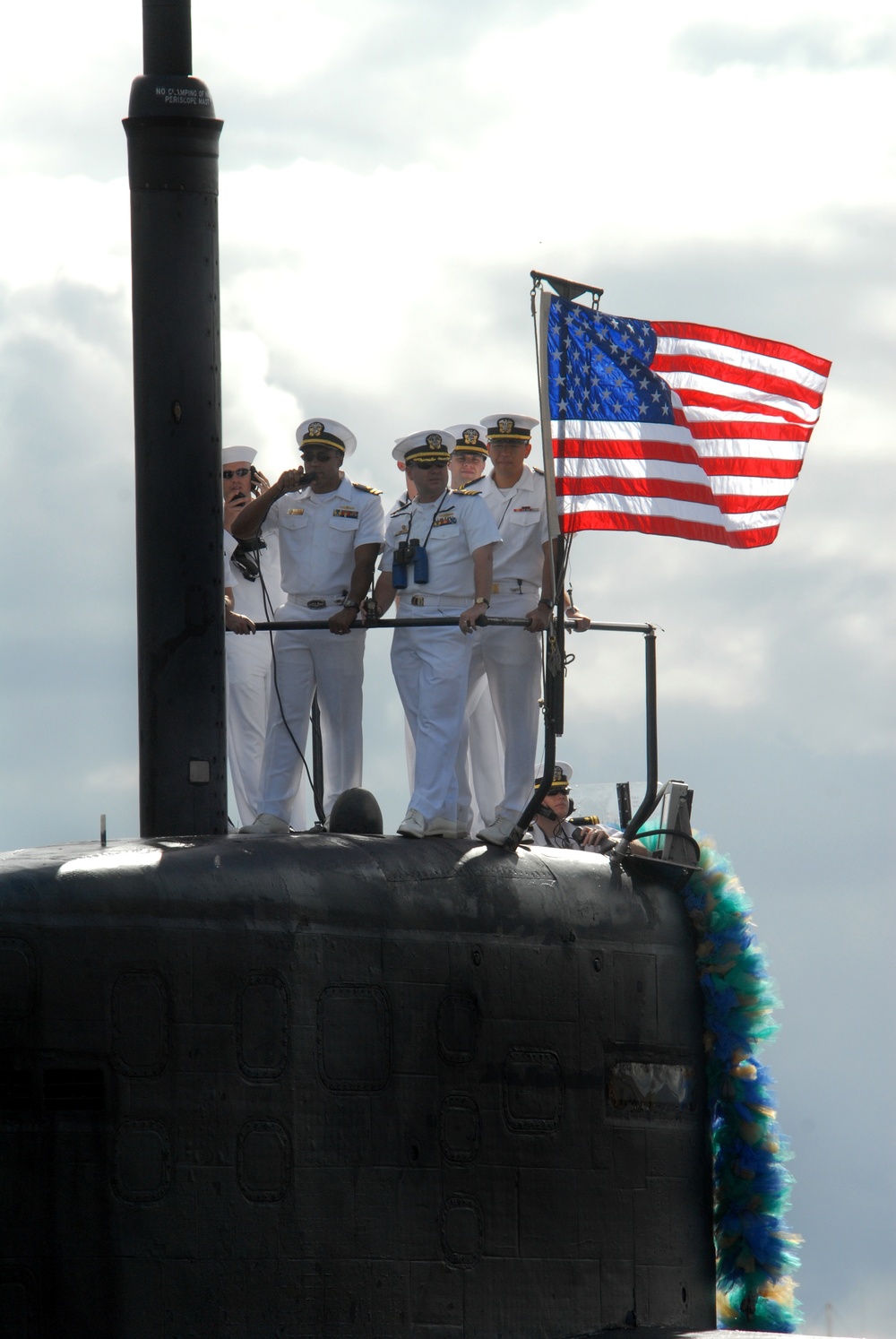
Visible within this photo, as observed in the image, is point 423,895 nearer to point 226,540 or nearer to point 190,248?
point 190,248

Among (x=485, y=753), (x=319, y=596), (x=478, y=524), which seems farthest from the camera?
(x=485, y=753)

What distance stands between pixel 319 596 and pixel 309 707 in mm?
704

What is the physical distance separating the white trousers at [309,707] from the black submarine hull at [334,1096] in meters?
2.51

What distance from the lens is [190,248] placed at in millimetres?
10266

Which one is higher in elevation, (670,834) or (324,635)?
(324,635)

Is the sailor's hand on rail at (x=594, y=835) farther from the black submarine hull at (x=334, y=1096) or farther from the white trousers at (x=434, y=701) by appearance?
the black submarine hull at (x=334, y=1096)

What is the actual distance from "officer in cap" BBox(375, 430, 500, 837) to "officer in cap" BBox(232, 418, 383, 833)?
25 cm

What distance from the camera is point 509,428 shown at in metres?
13.3

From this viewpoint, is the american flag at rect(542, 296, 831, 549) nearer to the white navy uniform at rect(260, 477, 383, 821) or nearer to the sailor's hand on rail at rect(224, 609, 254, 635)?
the white navy uniform at rect(260, 477, 383, 821)

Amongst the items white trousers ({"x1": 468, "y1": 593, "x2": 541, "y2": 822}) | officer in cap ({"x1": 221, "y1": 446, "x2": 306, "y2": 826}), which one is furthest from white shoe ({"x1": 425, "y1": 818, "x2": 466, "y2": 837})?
officer in cap ({"x1": 221, "y1": 446, "x2": 306, "y2": 826})

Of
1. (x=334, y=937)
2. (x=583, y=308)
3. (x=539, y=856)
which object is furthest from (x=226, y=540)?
(x=334, y=937)

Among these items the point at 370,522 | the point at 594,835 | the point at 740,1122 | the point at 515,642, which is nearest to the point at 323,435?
the point at 370,522

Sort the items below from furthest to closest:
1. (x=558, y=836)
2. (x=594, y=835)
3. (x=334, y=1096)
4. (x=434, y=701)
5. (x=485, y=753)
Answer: (x=558, y=836), (x=485, y=753), (x=594, y=835), (x=434, y=701), (x=334, y=1096)

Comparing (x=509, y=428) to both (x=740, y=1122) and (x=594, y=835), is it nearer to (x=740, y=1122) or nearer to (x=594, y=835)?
(x=594, y=835)
